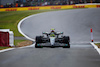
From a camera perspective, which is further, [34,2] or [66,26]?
[34,2]

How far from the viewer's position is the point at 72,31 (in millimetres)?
20781

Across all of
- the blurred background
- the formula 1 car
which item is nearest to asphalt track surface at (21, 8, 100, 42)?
the formula 1 car

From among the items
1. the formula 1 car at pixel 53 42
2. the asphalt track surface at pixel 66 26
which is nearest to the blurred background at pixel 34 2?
the asphalt track surface at pixel 66 26

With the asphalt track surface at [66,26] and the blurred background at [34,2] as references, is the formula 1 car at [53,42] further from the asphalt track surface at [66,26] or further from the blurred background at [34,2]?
the blurred background at [34,2]

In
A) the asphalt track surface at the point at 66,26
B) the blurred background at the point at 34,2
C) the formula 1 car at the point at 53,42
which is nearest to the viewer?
the formula 1 car at the point at 53,42

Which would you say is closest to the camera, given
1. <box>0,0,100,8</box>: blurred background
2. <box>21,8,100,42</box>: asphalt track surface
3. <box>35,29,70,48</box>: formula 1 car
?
<box>35,29,70,48</box>: formula 1 car

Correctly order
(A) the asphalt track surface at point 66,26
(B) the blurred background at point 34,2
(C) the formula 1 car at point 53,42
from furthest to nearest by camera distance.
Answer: (B) the blurred background at point 34,2, (A) the asphalt track surface at point 66,26, (C) the formula 1 car at point 53,42

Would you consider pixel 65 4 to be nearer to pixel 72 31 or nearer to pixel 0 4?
pixel 0 4

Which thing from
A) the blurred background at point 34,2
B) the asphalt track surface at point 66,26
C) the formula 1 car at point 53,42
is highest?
the blurred background at point 34,2

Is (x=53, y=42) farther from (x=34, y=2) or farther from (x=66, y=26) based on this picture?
(x=34, y=2)

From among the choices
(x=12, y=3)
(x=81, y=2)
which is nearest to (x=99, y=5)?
(x=81, y=2)

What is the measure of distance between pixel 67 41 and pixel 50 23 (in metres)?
13.7

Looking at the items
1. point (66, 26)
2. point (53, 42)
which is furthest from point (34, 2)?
point (53, 42)

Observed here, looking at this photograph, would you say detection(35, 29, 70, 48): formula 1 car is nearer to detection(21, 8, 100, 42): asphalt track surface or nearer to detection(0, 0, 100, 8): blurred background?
detection(21, 8, 100, 42): asphalt track surface
